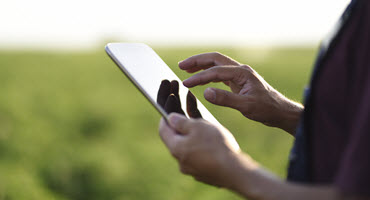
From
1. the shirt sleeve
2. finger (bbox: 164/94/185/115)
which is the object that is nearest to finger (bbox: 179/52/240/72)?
finger (bbox: 164/94/185/115)

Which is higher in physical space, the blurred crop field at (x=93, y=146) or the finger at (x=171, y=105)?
the finger at (x=171, y=105)

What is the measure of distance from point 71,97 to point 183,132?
14.0 metres

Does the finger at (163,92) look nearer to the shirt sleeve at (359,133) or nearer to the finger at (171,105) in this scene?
the finger at (171,105)

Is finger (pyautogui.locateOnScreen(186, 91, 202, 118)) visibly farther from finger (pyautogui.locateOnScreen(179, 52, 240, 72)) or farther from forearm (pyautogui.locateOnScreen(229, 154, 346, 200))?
forearm (pyautogui.locateOnScreen(229, 154, 346, 200))

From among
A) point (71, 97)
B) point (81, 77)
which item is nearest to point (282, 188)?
point (71, 97)

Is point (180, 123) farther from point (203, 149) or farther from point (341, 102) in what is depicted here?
point (341, 102)

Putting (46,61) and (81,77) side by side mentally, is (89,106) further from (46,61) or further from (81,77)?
(46,61)

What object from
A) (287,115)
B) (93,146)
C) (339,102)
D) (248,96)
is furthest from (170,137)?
(93,146)

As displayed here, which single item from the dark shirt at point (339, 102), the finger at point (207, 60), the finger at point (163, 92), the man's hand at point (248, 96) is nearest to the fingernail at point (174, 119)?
Answer: the finger at point (163, 92)

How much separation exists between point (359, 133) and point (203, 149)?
40 centimetres

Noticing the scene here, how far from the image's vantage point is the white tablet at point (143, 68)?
A: 1670 millimetres

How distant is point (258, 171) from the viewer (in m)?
1.25

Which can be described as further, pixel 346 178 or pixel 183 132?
pixel 183 132

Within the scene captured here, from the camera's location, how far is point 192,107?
6.13 ft
